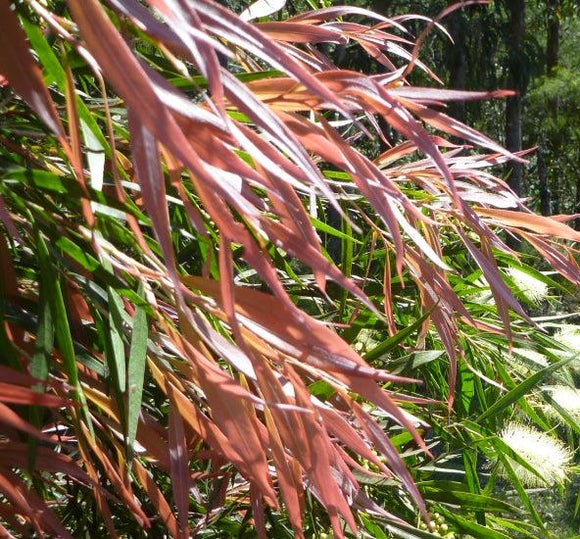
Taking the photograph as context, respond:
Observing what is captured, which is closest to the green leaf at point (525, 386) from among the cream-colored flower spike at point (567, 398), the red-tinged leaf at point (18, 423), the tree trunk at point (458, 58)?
the cream-colored flower spike at point (567, 398)

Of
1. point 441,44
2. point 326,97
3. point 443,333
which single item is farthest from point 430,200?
point 441,44

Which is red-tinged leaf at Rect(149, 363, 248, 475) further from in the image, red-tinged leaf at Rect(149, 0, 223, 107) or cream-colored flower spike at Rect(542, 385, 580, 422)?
cream-colored flower spike at Rect(542, 385, 580, 422)

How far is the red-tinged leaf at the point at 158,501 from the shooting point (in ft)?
2.67

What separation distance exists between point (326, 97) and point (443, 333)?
0.56m

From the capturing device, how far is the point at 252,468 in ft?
2.13

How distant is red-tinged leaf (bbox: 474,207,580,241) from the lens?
982 millimetres

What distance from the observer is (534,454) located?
1132mm

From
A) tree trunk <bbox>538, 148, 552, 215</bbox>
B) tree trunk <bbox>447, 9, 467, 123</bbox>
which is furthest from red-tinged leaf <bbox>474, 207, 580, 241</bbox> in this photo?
tree trunk <bbox>538, 148, 552, 215</bbox>

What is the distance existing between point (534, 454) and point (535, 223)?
29 centimetres

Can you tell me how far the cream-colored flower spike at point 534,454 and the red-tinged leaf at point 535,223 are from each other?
25 centimetres

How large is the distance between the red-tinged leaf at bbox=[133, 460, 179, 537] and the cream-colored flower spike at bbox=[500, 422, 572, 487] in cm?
45

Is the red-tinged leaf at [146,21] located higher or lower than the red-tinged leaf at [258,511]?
higher

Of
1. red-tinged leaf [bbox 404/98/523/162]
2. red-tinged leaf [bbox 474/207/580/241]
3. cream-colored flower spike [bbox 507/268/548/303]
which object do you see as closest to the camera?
red-tinged leaf [bbox 404/98/523/162]

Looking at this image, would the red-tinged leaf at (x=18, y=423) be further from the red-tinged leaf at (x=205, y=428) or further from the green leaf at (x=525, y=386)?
the green leaf at (x=525, y=386)
